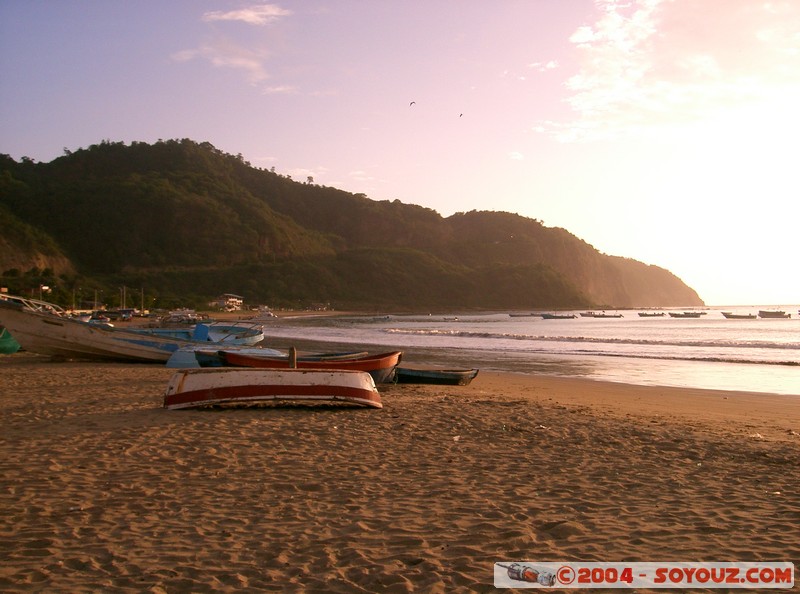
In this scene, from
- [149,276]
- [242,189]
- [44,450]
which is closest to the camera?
[44,450]

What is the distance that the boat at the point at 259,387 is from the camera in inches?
377

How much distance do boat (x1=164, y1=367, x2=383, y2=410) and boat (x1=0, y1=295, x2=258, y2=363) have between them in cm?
999

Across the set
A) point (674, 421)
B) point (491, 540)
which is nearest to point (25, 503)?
point (491, 540)

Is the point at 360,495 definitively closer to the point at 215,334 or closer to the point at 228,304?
the point at 215,334

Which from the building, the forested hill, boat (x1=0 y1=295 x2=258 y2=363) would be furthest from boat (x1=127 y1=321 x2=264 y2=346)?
the building

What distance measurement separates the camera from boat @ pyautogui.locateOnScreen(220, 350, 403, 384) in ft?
44.1

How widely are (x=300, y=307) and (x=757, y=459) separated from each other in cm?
10251

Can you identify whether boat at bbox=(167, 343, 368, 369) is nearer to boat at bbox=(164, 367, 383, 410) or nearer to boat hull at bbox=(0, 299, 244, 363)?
boat hull at bbox=(0, 299, 244, 363)

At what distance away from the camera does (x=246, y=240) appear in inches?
4658

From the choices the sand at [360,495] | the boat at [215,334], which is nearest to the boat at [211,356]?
the sand at [360,495]

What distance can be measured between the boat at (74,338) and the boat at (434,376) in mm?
7689

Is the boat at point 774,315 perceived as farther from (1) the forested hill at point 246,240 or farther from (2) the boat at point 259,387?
(2) the boat at point 259,387

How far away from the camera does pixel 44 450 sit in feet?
22.5

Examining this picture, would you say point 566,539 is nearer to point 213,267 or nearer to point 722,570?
point 722,570
